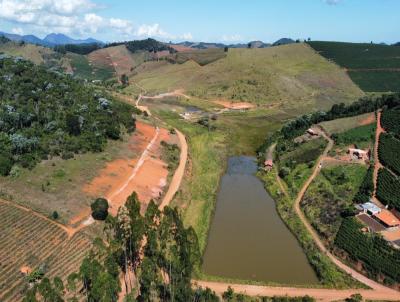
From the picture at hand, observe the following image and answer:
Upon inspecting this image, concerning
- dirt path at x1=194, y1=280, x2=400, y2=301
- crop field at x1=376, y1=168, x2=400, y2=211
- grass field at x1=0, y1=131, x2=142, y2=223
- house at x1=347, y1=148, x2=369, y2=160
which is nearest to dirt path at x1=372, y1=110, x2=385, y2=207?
crop field at x1=376, y1=168, x2=400, y2=211

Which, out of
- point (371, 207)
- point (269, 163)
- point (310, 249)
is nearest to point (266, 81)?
point (269, 163)

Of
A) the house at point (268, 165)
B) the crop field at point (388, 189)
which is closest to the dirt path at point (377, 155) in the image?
the crop field at point (388, 189)

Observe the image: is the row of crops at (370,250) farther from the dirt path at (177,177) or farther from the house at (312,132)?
the house at (312,132)

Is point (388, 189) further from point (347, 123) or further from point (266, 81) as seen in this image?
point (266, 81)

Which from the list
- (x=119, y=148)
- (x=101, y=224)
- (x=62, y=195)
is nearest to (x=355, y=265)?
(x=101, y=224)

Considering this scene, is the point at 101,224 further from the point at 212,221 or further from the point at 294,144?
the point at 294,144

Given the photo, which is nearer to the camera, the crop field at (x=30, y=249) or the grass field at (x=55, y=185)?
the crop field at (x=30, y=249)
